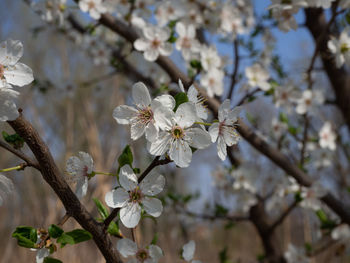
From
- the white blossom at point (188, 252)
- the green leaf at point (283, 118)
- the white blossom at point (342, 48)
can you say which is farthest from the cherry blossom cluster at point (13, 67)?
the green leaf at point (283, 118)

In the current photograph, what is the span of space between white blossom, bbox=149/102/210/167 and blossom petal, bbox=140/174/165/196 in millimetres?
58

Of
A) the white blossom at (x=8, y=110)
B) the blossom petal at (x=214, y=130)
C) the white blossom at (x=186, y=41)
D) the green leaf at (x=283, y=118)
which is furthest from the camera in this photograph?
the green leaf at (x=283, y=118)

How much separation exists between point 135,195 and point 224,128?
0.79 ft

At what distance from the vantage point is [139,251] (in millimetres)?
667

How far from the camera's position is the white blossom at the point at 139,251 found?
2.09ft

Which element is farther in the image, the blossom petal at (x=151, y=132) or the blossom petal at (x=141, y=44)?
the blossom petal at (x=141, y=44)

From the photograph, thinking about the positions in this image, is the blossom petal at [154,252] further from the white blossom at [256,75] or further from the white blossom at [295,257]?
the white blossom at [295,257]

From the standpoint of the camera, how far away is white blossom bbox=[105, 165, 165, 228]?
0.60 metres

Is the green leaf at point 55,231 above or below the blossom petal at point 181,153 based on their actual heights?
below

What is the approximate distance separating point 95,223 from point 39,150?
17cm

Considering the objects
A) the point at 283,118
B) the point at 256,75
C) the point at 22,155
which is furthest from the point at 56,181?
the point at 283,118

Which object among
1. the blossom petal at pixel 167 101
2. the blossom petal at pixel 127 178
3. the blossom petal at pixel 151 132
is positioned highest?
the blossom petal at pixel 167 101

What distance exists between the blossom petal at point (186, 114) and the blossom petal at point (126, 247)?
28 centimetres

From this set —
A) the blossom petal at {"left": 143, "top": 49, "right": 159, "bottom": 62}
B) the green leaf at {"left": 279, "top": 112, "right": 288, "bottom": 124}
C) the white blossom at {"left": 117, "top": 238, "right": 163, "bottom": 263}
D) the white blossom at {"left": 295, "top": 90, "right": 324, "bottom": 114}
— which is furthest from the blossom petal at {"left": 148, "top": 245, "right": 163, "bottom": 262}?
the white blossom at {"left": 295, "top": 90, "right": 324, "bottom": 114}
